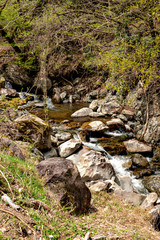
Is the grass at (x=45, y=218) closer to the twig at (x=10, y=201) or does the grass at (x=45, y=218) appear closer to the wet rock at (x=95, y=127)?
the twig at (x=10, y=201)

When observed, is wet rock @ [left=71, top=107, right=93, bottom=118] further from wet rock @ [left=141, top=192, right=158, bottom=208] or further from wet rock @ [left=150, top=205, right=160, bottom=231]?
wet rock @ [left=150, top=205, right=160, bottom=231]

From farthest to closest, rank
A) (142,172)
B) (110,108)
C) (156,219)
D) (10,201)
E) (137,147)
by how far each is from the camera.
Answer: (110,108) → (137,147) → (142,172) → (156,219) → (10,201)

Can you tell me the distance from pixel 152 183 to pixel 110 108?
19.6 feet

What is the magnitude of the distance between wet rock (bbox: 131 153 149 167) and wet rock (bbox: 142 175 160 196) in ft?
1.77

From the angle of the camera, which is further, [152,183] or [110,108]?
[110,108]

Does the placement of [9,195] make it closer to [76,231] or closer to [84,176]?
[76,231]

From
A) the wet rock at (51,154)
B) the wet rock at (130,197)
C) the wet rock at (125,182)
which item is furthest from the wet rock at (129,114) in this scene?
the wet rock at (130,197)

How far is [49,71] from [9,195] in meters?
15.4

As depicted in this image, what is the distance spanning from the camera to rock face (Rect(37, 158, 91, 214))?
2.64m

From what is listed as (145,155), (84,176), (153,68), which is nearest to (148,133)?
(145,155)

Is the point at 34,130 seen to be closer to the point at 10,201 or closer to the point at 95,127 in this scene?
the point at 95,127

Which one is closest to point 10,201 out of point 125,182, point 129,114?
Result: point 125,182

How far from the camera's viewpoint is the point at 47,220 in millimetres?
1889

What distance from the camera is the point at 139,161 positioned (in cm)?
641
